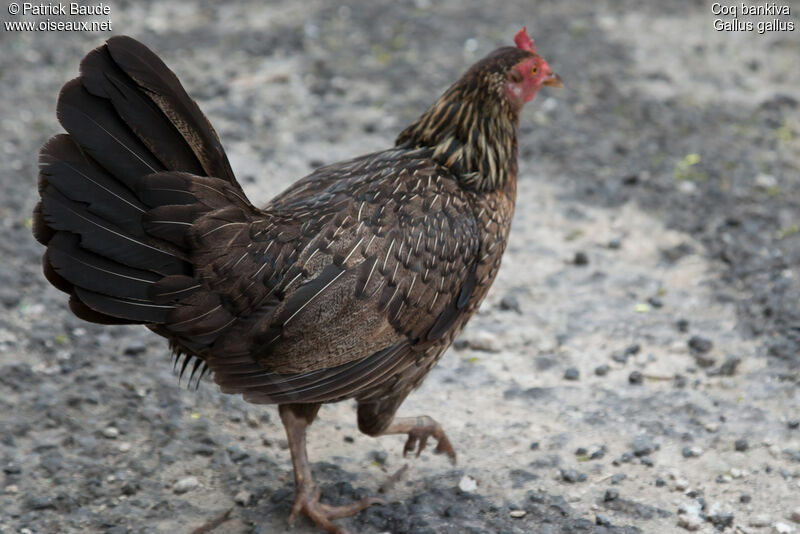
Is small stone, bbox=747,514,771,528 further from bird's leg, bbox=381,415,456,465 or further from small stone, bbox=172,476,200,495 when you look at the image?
small stone, bbox=172,476,200,495

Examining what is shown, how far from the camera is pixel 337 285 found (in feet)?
12.0

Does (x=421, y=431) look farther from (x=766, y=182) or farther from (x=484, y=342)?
(x=766, y=182)

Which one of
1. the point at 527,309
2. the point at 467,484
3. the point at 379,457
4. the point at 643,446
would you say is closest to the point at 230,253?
the point at 379,457

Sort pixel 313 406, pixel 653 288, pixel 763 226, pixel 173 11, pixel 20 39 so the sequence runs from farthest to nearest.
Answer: pixel 173 11, pixel 20 39, pixel 763 226, pixel 653 288, pixel 313 406

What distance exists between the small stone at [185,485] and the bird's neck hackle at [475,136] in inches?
72.7

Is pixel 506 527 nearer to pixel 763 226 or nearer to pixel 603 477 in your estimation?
pixel 603 477

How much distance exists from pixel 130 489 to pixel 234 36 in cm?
531

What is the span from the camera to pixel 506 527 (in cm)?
395

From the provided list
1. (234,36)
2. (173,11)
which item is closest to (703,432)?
(234,36)

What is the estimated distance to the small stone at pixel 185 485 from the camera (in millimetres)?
4188

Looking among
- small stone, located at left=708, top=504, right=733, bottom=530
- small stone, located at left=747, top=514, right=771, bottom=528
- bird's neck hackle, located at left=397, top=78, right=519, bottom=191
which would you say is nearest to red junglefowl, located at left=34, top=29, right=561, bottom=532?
bird's neck hackle, located at left=397, top=78, right=519, bottom=191

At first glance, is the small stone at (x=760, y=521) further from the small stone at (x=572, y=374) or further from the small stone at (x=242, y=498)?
the small stone at (x=242, y=498)

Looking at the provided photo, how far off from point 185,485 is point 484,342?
6.27ft

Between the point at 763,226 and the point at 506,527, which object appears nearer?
the point at 506,527
